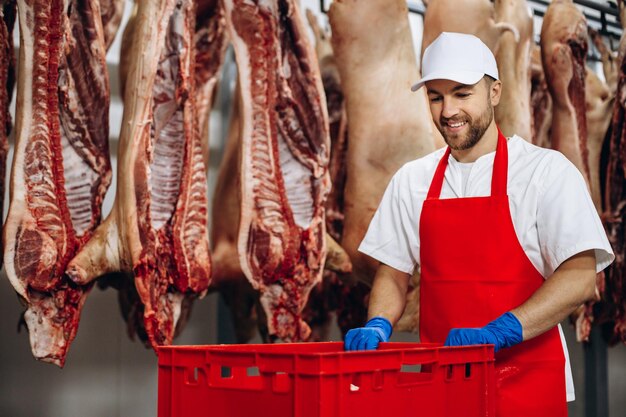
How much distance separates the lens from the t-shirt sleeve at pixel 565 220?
219 cm

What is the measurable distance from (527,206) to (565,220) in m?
0.11

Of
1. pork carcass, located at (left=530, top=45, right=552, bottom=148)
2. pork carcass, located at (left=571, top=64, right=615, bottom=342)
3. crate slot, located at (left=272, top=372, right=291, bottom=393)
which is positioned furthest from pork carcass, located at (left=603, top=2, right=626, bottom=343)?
crate slot, located at (left=272, top=372, right=291, bottom=393)

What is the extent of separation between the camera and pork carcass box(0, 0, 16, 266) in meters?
2.81

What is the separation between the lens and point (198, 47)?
11.5 ft

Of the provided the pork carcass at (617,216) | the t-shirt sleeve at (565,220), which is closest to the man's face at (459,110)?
the t-shirt sleeve at (565,220)

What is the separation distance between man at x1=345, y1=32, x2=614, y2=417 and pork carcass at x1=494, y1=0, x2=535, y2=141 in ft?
4.86

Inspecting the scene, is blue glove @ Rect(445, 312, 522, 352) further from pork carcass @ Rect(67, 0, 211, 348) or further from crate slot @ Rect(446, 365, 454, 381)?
pork carcass @ Rect(67, 0, 211, 348)

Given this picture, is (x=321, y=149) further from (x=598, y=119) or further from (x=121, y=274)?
(x=598, y=119)

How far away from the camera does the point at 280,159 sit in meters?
3.32


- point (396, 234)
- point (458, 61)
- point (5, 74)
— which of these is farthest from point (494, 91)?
point (5, 74)

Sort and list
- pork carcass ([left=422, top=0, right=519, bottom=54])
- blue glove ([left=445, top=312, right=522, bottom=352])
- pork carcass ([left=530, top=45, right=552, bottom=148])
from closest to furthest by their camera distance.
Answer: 1. blue glove ([left=445, top=312, right=522, bottom=352])
2. pork carcass ([left=422, top=0, right=519, bottom=54])
3. pork carcass ([left=530, top=45, right=552, bottom=148])

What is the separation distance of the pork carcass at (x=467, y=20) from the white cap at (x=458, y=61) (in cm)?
131

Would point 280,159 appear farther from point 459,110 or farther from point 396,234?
point 459,110

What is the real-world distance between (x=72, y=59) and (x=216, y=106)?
51.9 inches
